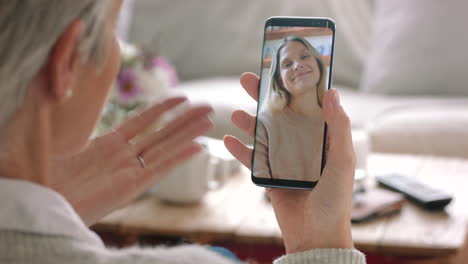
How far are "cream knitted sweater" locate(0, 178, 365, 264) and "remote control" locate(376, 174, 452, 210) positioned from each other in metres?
0.91

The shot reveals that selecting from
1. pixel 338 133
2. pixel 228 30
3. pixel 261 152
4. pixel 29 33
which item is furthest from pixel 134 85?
pixel 228 30

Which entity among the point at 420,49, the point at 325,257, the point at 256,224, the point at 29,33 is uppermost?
the point at 29,33

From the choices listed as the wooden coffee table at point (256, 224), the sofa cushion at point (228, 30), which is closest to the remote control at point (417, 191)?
the wooden coffee table at point (256, 224)

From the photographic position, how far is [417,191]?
1.35 metres

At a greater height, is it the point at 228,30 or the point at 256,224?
the point at 228,30

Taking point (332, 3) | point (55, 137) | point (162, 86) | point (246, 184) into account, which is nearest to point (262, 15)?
point (332, 3)

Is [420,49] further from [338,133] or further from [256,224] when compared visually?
[338,133]

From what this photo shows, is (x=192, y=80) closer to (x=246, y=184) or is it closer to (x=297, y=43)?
(x=246, y=184)

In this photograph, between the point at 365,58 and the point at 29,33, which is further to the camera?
the point at 365,58

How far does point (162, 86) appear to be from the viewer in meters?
1.62

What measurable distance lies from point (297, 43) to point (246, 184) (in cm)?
61

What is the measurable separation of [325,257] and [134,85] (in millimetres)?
960

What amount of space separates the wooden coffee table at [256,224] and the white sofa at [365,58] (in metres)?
0.68

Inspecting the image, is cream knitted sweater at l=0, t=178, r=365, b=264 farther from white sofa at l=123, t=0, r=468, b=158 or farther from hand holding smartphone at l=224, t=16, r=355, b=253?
white sofa at l=123, t=0, r=468, b=158
